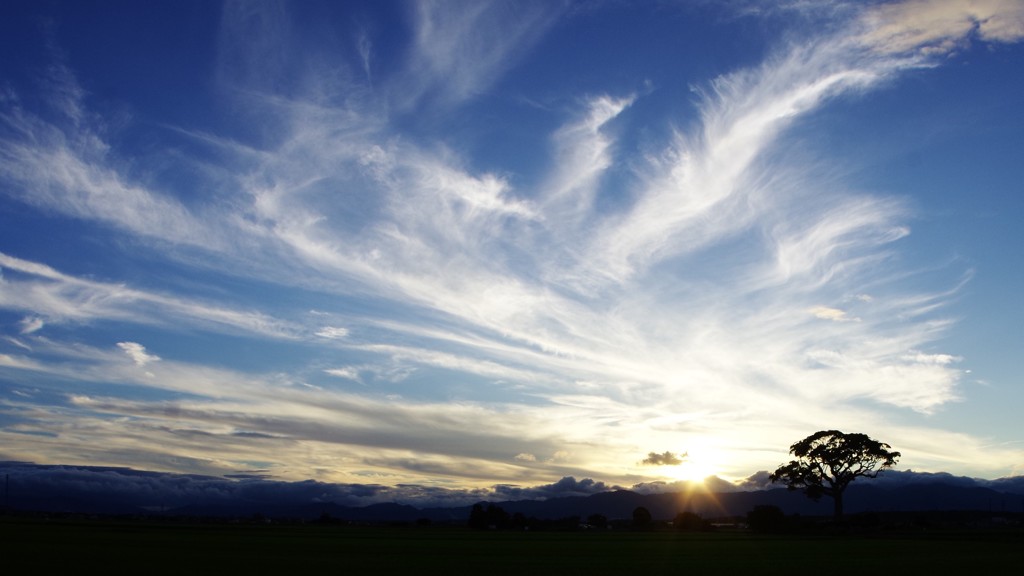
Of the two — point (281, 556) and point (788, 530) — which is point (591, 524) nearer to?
point (788, 530)

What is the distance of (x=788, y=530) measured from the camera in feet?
322

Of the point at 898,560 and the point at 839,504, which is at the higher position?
the point at 839,504

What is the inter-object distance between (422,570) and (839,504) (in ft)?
249

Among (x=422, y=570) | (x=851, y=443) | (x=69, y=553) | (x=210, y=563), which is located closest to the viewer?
(x=422, y=570)

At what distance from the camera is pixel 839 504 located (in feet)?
307

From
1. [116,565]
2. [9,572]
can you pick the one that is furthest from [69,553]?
[9,572]

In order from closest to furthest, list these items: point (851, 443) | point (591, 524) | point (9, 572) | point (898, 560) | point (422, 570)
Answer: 1. point (9, 572)
2. point (422, 570)
3. point (898, 560)
4. point (851, 443)
5. point (591, 524)

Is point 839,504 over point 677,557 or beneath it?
over

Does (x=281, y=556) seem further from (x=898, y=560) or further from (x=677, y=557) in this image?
(x=898, y=560)

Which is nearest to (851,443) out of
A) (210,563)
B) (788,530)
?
(788,530)

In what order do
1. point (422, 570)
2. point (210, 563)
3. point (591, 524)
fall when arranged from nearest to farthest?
point (422, 570) → point (210, 563) → point (591, 524)

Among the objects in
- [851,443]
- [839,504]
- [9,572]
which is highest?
[851,443]

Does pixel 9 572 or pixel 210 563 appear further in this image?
pixel 210 563

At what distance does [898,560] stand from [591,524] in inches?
5518
